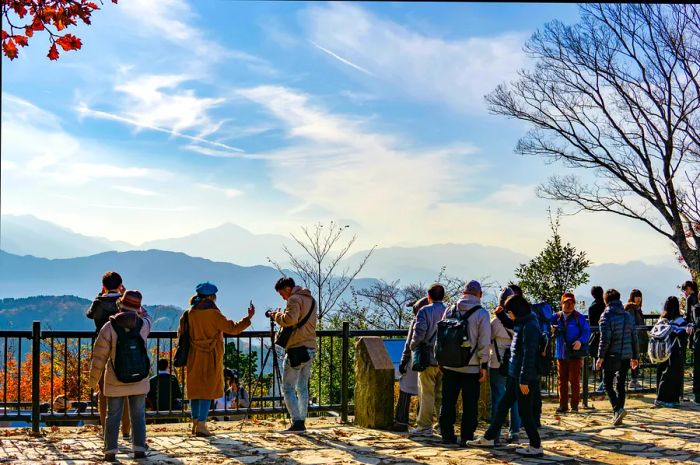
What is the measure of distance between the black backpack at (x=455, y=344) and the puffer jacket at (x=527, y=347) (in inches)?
22.4

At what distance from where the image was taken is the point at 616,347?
1070 cm

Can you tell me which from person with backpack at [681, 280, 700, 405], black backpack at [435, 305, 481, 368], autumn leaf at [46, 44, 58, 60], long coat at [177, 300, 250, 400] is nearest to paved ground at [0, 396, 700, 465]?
long coat at [177, 300, 250, 400]

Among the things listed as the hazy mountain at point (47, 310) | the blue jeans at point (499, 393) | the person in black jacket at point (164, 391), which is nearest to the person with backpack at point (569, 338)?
the blue jeans at point (499, 393)

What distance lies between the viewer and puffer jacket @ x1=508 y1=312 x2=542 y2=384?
27.5ft

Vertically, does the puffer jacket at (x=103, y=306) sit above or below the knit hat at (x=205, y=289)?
below

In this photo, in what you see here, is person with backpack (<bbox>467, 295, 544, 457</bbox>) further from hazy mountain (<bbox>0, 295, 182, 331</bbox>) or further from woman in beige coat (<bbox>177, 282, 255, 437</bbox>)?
hazy mountain (<bbox>0, 295, 182, 331</bbox>)

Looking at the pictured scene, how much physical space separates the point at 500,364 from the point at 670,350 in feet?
14.8

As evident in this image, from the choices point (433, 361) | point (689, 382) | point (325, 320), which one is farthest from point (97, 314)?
point (325, 320)

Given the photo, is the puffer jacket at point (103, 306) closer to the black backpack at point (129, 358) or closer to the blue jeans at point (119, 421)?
the black backpack at point (129, 358)

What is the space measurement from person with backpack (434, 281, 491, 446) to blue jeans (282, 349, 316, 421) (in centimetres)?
176

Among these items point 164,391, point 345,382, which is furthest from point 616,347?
point 164,391

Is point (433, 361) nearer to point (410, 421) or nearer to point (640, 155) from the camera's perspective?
point (410, 421)

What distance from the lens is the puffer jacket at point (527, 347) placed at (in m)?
8.38

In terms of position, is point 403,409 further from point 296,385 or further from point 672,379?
point 672,379
